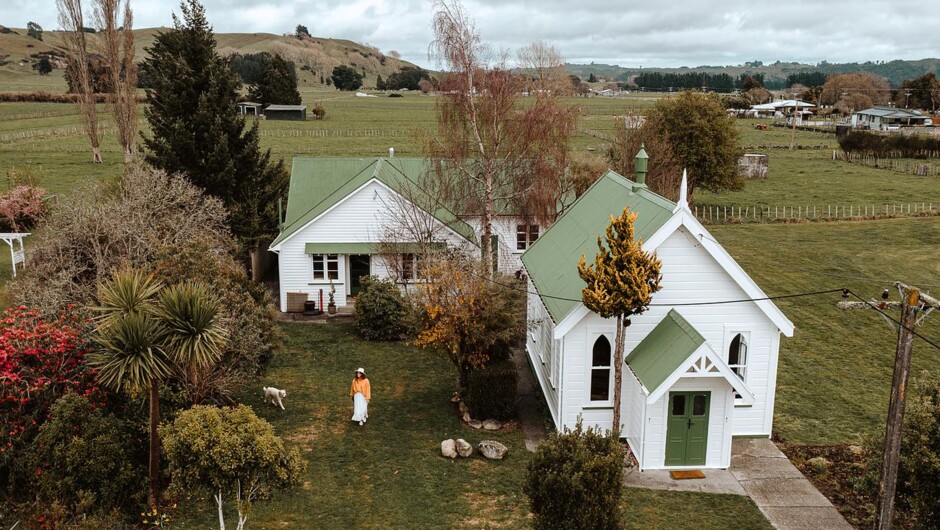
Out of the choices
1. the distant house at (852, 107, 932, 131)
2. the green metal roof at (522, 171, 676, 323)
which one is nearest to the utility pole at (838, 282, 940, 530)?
the green metal roof at (522, 171, 676, 323)

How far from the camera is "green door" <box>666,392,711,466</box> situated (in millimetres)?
17734

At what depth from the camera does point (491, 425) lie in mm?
20578

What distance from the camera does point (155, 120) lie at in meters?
32.8

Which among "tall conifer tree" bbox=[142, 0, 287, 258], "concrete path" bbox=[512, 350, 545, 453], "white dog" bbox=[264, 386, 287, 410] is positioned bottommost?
"concrete path" bbox=[512, 350, 545, 453]

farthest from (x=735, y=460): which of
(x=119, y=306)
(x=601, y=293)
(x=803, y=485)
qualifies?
(x=119, y=306)

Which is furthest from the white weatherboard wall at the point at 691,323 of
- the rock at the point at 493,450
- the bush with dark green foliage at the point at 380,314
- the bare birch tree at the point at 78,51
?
the bare birch tree at the point at 78,51

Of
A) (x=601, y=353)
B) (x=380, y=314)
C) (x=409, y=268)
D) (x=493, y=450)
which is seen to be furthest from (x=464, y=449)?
Answer: (x=409, y=268)

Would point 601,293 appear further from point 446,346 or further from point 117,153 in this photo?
point 117,153

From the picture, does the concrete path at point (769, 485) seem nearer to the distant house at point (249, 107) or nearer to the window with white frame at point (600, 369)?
the window with white frame at point (600, 369)

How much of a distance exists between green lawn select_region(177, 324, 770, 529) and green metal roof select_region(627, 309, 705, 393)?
8.69 feet

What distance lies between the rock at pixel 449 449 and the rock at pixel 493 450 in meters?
0.65

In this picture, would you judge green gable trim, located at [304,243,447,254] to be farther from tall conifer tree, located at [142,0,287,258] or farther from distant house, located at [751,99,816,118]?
distant house, located at [751,99,816,118]

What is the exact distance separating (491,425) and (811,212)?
40.2 metres

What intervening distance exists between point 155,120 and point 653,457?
2580 cm
